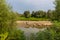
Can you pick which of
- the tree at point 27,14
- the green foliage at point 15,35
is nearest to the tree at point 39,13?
the tree at point 27,14

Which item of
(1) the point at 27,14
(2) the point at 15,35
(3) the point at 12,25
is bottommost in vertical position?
(1) the point at 27,14

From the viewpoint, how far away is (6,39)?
1836cm

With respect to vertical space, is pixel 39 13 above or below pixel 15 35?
below

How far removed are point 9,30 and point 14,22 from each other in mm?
776

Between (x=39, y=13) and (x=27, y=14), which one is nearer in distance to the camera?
(x=27, y=14)

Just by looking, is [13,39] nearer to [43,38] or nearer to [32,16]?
[43,38]

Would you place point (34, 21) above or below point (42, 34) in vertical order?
below

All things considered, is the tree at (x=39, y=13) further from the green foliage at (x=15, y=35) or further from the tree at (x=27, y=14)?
the green foliage at (x=15, y=35)

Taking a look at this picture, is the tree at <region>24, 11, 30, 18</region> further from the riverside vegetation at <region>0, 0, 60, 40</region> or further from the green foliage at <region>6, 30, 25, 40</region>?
the green foliage at <region>6, 30, 25, 40</region>

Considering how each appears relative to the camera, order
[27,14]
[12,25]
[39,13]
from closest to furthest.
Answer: [12,25], [27,14], [39,13]

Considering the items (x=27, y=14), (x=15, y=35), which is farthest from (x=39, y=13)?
(x=15, y=35)

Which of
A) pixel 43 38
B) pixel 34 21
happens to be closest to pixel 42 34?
pixel 43 38

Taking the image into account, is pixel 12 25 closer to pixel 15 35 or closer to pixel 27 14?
pixel 15 35

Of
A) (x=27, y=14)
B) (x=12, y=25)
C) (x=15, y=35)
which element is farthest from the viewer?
(x=27, y=14)
